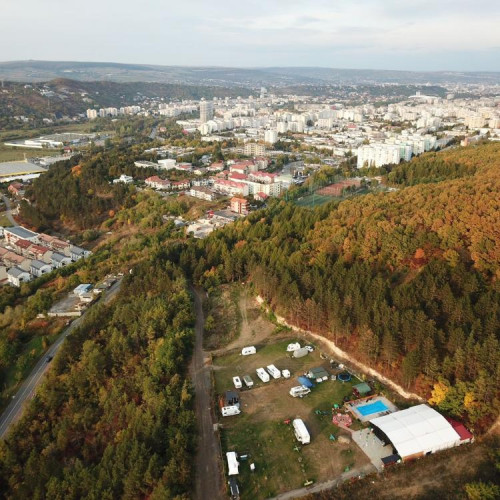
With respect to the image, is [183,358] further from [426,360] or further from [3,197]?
[3,197]

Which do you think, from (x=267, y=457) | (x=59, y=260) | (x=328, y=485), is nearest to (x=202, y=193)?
(x=59, y=260)

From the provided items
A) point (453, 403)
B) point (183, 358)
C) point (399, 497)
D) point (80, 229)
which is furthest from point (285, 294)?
point (80, 229)

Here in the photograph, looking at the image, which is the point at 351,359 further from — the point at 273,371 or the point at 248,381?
the point at 248,381

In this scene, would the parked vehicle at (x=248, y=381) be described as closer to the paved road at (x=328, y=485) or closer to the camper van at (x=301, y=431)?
the camper van at (x=301, y=431)

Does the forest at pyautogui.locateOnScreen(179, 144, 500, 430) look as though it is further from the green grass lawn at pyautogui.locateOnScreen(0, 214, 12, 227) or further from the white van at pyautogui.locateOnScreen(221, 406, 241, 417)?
the green grass lawn at pyautogui.locateOnScreen(0, 214, 12, 227)

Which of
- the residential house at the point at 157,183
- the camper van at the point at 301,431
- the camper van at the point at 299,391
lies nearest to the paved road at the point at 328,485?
the camper van at the point at 301,431

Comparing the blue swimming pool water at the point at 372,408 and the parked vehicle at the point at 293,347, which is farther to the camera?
the parked vehicle at the point at 293,347
